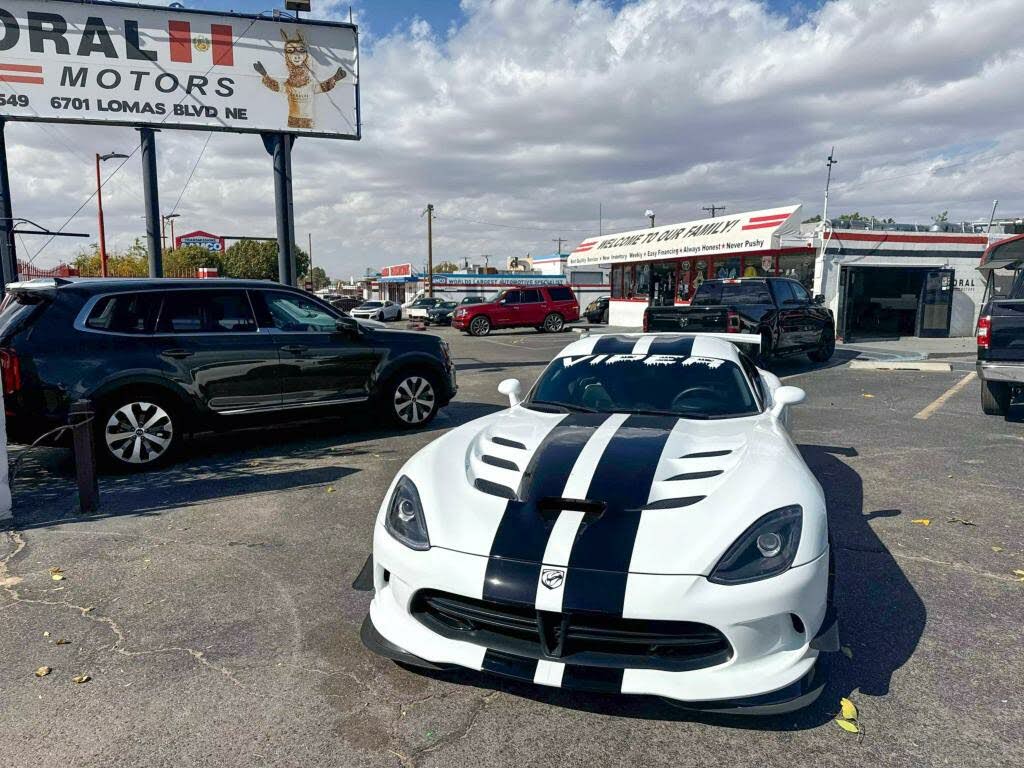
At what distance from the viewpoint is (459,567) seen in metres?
2.75

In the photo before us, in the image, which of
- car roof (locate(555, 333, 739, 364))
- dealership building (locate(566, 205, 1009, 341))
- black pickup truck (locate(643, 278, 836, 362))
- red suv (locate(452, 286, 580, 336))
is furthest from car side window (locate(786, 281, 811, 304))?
red suv (locate(452, 286, 580, 336))

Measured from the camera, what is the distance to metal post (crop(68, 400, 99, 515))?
522 cm

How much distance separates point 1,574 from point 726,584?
4.18 meters

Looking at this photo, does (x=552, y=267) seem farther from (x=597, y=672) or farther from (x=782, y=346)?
(x=597, y=672)

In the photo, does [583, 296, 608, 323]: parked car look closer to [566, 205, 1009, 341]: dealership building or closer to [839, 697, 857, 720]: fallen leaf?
[566, 205, 1009, 341]: dealership building

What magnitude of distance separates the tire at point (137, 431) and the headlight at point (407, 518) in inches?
163

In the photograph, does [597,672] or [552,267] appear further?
[552,267]

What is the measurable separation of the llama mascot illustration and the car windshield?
501 inches

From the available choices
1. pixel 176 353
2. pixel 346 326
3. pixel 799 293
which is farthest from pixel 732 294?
pixel 176 353

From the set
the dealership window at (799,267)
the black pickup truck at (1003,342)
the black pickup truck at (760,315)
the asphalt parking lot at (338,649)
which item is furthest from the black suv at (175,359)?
the dealership window at (799,267)

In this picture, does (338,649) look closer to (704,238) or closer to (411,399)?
(411,399)

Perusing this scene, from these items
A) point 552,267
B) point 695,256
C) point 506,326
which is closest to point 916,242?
point 695,256

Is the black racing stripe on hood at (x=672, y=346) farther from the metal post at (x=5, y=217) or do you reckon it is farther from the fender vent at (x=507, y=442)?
the metal post at (x=5, y=217)

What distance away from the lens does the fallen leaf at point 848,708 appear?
9.00ft
